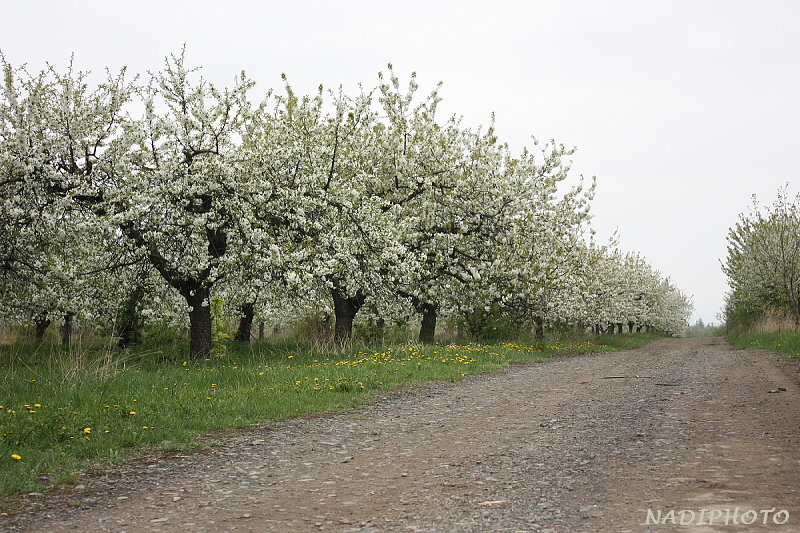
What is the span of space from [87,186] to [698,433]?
14.0 meters

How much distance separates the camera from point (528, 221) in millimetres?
21297

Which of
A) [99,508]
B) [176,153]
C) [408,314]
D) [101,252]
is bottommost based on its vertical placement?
[99,508]

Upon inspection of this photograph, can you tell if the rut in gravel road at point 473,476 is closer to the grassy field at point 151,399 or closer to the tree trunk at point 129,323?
→ the grassy field at point 151,399

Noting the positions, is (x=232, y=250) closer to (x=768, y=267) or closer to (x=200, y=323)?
(x=200, y=323)

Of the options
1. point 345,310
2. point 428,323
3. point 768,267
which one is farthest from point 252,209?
point 768,267

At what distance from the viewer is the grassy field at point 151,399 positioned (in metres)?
6.81

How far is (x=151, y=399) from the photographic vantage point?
948cm

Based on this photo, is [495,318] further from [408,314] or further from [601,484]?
[601,484]

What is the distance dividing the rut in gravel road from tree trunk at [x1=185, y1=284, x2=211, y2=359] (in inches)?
361

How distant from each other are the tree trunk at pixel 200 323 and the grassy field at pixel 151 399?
33.9 inches

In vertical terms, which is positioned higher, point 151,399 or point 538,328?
point 538,328

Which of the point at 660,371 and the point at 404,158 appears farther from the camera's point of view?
the point at 404,158

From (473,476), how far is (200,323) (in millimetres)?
13348

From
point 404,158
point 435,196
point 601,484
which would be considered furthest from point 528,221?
point 601,484
